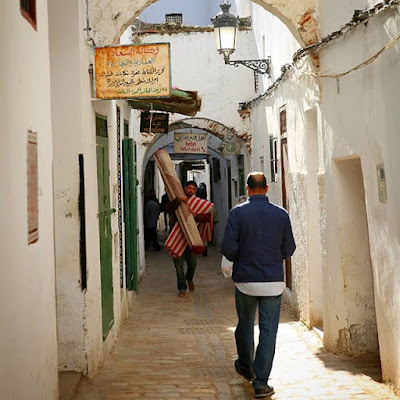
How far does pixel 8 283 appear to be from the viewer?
11.4ft

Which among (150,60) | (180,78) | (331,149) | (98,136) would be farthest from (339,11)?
(180,78)

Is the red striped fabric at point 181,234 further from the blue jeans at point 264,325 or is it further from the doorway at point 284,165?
the blue jeans at point 264,325

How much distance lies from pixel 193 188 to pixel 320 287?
3373mm

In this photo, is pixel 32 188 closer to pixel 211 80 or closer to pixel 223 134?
pixel 211 80

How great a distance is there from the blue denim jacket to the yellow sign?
157 cm

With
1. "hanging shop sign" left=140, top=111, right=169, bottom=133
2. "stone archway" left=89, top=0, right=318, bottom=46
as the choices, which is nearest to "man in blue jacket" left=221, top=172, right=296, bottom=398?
"stone archway" left=89, top=0, right=318, bottom=46

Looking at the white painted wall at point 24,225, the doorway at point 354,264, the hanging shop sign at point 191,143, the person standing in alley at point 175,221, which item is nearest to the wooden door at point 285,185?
the person standing in alley at point 175,221

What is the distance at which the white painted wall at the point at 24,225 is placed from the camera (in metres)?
3.46

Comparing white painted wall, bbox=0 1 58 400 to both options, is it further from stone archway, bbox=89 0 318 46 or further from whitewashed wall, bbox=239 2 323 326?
whitewashed wall, bbox=239 2 323 326

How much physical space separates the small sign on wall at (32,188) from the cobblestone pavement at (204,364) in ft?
6.83

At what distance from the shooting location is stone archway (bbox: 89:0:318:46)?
304 inches

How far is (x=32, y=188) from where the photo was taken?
4.15 meters

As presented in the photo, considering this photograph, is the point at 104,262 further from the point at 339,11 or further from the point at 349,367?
the point at 339,11

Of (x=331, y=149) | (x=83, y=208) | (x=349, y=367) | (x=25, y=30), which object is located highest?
(x=25, y=30)
